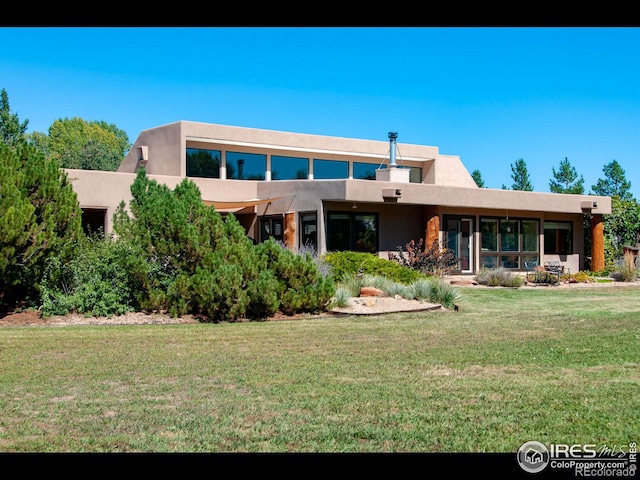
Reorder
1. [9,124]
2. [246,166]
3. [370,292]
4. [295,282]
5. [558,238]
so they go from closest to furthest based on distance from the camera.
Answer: [295,282], [370,292], [246,166], [558,238], [9,124]

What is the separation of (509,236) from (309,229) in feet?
34.0

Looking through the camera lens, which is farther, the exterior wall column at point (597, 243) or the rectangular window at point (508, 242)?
the exterior wall column at point (597, 243)

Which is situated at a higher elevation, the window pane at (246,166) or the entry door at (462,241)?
the window pane at (246,166)

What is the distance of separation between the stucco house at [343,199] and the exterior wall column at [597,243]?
46mm

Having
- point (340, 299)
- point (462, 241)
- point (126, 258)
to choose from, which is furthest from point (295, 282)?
point (462, 241)

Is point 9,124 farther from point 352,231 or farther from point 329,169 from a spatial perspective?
point 352,231

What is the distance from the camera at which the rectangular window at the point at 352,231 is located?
26156 mm

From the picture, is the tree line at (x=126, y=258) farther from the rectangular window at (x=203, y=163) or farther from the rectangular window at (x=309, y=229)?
the rectangular window at (x=203, y=163)

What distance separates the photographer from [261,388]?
7.77 metres

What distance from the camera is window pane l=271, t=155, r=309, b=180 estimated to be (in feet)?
107

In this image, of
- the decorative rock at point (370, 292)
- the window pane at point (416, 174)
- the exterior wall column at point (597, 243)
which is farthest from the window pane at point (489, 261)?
the decorative rock at point (370, 292)

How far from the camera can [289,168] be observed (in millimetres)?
33062

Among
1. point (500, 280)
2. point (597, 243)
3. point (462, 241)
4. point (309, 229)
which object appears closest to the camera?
point (500, 280)
